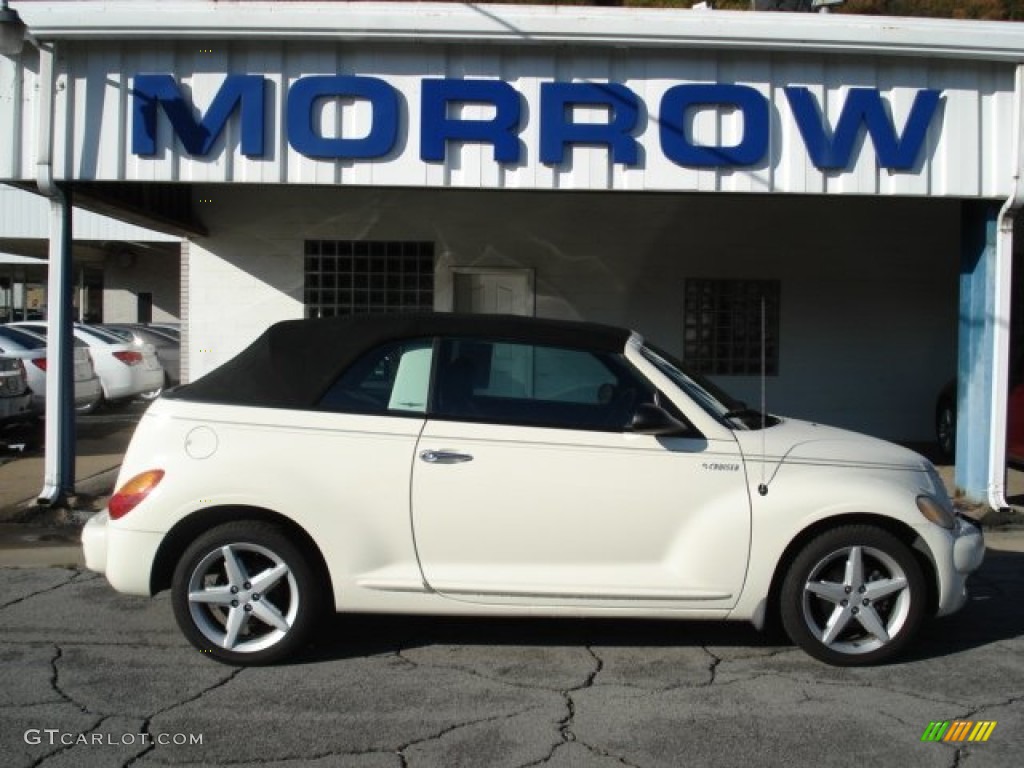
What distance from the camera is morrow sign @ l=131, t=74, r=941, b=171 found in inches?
320

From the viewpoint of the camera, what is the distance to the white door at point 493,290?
11977 mm

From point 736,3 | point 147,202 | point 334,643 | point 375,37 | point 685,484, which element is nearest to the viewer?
point 685,484

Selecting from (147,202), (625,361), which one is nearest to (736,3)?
(147,202)

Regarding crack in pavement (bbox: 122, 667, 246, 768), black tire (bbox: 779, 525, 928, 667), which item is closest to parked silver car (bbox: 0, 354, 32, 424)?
crack in pavement (bbox: 122, 667, 246, 768)

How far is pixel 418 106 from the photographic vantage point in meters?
8.21

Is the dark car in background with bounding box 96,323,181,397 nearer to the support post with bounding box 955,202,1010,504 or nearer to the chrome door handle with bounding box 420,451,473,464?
the support post with bounding box 955,202,1010,504

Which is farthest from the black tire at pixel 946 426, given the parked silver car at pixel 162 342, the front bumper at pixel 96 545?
the parked silver car at pixel 162 342

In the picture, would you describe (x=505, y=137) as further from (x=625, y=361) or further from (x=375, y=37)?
(x=625, y=361)

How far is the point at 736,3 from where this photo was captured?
23.5 meters

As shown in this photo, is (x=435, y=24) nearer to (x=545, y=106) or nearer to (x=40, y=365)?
(x=545, y=106)

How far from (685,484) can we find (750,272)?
787 cm

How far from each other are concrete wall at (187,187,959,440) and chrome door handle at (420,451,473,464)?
7.25 m

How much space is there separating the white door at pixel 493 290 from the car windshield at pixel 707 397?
21.2 ft

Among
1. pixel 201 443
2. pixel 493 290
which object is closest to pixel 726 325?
pixel 493 290
